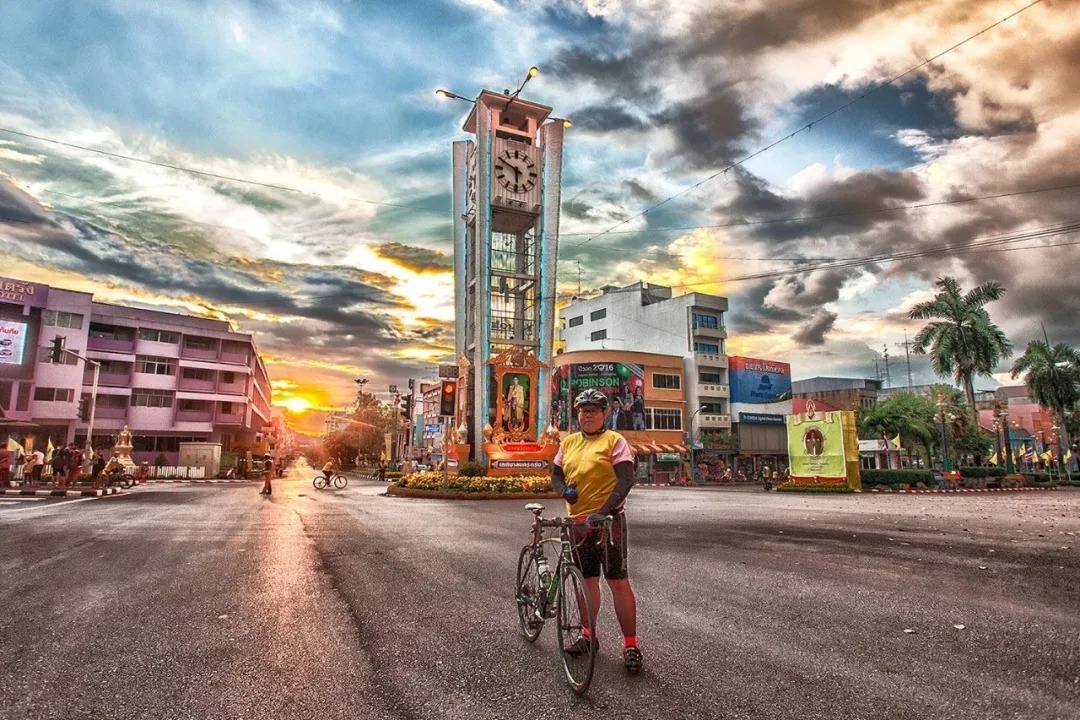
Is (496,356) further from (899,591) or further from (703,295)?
(703,295)

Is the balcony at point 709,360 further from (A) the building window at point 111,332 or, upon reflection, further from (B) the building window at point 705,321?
(A) the building window at point 111,332

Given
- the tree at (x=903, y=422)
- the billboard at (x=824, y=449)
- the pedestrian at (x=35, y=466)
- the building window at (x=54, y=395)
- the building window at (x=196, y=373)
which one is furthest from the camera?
the building window at (x=196, y=373)

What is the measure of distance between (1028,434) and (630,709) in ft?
337

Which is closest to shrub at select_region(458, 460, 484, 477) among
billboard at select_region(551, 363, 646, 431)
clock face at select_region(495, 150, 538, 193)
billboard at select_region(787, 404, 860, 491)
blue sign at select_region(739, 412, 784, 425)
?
clock face at select_region(495, 150, 538, 193)

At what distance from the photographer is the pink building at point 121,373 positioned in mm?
45031

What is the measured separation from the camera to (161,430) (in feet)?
172

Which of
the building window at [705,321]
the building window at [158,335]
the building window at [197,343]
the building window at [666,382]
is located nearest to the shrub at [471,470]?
the building window at [666,382]

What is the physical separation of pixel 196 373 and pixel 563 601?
61.2 metres

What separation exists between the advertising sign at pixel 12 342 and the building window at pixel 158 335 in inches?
349

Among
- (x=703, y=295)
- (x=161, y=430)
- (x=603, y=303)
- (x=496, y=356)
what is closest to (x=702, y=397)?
(x=703, y=295)

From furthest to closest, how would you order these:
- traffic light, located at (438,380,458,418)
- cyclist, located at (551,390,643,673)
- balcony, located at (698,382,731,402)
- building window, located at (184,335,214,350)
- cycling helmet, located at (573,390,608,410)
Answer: balcony, located at (698,382,731,402), building window, located at (184,335,214,350), traffic light, located at (438,380,458,418), cycling helmet, located at (573,390,608,410), cyclist, located at (551,390,643,673)

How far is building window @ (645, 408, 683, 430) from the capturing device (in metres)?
59.4

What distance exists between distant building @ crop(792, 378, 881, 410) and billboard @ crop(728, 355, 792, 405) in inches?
549

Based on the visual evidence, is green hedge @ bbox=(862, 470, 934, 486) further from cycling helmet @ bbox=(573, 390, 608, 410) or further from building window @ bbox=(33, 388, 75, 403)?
→ building window @ bbox=(33, 388, 75, 403)
